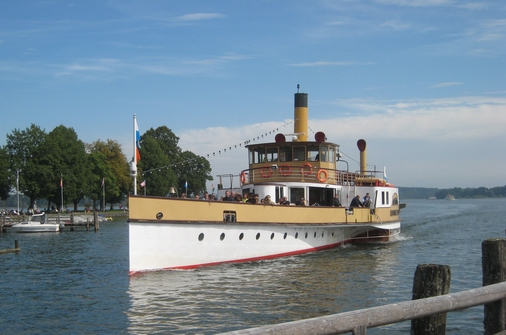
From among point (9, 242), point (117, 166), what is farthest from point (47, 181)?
point (9, 242)

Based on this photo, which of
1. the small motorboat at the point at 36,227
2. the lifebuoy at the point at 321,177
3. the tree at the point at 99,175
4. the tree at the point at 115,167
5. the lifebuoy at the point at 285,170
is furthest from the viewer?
the tree at the point at 115,167

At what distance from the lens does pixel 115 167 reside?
82.7 metres

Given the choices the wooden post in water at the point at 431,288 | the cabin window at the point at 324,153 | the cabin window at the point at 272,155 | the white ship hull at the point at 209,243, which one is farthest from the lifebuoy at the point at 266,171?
the wooden post in water at the point at 431,288

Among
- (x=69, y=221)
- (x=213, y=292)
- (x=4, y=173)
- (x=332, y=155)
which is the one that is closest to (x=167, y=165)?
(x=4, y=173)

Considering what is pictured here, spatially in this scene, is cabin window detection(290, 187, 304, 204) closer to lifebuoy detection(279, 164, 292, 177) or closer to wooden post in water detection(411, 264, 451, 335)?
lifebuoy detection(279, 164, 292, 177)

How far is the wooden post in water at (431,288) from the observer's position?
7824 mm

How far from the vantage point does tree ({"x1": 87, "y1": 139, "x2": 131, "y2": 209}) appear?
7950cm

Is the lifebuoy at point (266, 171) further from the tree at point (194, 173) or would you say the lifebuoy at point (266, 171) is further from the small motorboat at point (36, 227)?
the tree at point (194, 173)

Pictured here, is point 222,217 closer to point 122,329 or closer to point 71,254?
point 122,329

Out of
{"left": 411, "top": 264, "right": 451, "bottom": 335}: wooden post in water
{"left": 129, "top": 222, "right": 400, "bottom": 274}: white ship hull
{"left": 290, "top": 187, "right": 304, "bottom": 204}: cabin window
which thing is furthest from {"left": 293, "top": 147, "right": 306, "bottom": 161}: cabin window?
{"left": 411, "top": 264, "right": 451, "bottom": 335}: wooden post in water

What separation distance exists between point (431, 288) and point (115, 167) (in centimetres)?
7809

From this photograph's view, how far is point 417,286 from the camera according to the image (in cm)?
796

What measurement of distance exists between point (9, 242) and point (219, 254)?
26705 mm

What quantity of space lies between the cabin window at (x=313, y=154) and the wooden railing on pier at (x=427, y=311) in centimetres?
1803
